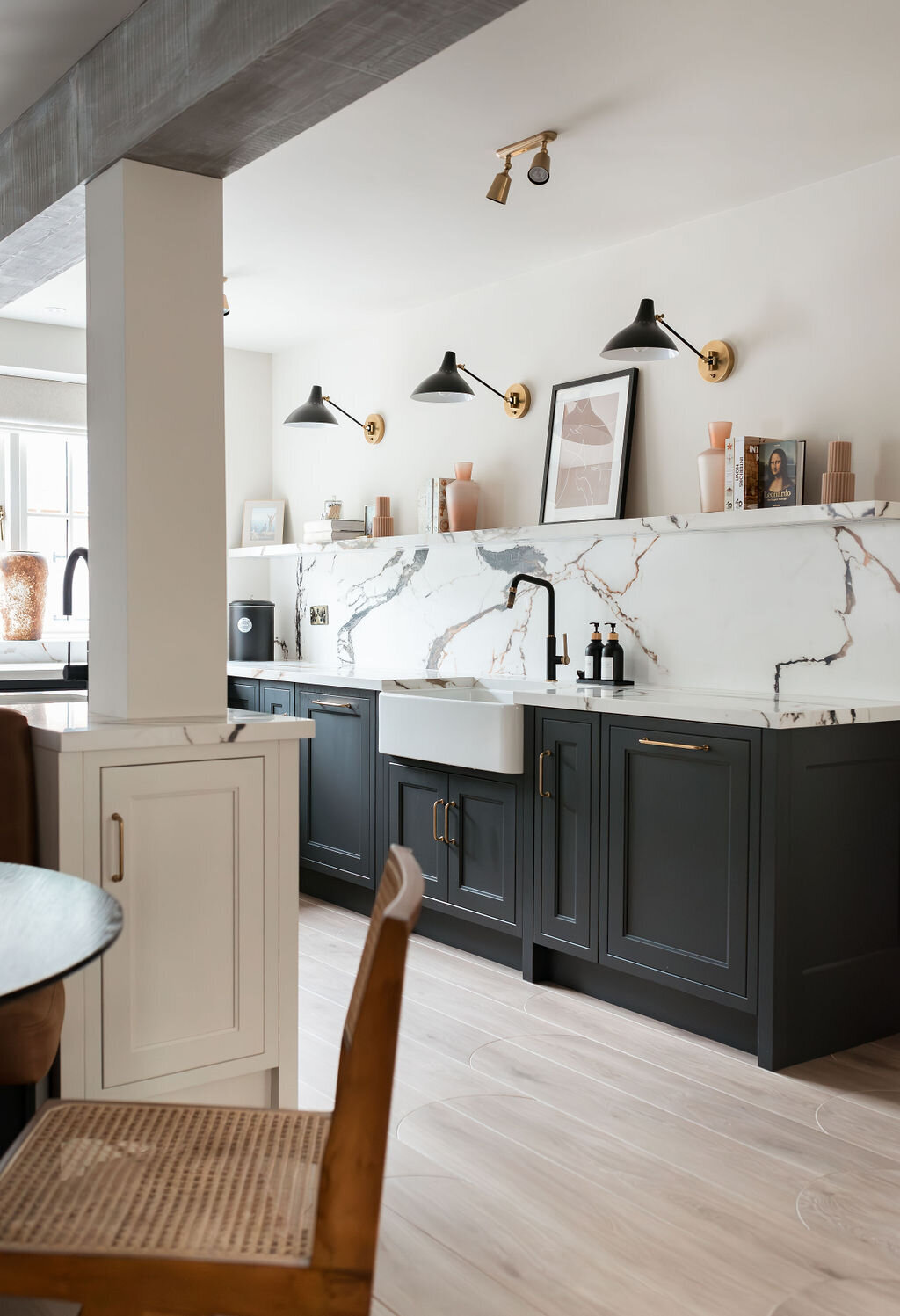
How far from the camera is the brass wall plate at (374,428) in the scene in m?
5.13

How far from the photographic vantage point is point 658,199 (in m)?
3.54

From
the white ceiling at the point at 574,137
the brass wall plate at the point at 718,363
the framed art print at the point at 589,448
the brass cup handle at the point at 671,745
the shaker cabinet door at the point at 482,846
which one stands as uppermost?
the white ceiling at the point at 574,137

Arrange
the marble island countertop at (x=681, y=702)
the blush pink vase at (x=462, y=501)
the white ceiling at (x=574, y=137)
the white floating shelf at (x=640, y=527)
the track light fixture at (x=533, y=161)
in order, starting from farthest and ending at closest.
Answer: the blush pink vase at (x=462, y=501), the white floating shelf at (x=640, y=527), the track light fixture at (x=533, y=161), the marble island countertop at (x=681, y=702), the white ceiling at (x=574, y=137)

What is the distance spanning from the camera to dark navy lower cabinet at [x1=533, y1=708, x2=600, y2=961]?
331 cm

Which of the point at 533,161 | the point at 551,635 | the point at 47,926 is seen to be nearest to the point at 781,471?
the point at 551,635

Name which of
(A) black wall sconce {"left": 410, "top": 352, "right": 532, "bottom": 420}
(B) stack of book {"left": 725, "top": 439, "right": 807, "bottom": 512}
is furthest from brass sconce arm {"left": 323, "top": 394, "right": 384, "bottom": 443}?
(B) stack of book {"left": 725, "top": 439, "right": 807, "bottom": 512}

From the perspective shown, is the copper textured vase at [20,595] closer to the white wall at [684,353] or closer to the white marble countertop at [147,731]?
the white wall at [684,353]

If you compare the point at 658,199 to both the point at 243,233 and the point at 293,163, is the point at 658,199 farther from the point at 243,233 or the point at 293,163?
the point at 243,233

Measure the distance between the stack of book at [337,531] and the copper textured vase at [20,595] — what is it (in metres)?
1.26

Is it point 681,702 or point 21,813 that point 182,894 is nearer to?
point 21,813

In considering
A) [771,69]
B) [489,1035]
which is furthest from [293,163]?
[489,1035]

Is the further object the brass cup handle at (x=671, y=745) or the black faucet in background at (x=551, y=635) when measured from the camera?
the black faucet in background at (x=551, y=635)

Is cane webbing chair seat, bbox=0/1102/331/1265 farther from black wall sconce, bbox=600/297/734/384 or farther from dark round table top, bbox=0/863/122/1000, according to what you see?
black wall sconce, bbox=600/297/734/384

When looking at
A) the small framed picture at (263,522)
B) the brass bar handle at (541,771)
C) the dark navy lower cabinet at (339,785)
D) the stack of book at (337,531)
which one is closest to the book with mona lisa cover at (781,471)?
the brass bar handle at (541,771)
